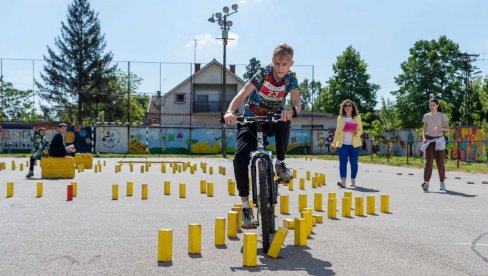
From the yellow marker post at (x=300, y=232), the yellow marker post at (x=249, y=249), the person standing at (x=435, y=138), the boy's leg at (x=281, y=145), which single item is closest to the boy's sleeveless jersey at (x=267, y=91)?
the boy's leg at (x=281, y=145)

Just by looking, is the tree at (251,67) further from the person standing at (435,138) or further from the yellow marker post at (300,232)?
the yellow marker post at (300,232)

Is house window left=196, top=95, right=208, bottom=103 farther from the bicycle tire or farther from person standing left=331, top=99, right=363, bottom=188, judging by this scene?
the bicycle tire

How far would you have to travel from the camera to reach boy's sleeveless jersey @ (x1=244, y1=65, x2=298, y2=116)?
5754mm

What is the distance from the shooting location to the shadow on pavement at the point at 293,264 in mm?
4230

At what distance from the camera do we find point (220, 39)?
127 feet

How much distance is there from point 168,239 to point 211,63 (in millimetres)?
50260

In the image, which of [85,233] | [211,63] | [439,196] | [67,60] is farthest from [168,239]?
[67,60]

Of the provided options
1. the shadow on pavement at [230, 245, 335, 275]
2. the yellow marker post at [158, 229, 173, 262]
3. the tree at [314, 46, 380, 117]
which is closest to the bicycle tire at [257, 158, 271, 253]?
the shadow on pavement at [230, 245, 335, 275]

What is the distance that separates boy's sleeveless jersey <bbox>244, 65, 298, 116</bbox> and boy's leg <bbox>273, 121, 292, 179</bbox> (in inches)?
7.0

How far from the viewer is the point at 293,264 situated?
442cm

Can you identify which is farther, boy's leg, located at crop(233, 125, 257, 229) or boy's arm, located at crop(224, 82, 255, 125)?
boy's leg, located at crop(233, 125, 257, 229)

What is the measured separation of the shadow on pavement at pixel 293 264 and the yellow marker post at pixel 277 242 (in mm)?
45

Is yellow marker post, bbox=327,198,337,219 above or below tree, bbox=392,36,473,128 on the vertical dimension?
below

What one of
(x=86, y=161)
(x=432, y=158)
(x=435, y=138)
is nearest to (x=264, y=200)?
(x=432, y=158)
